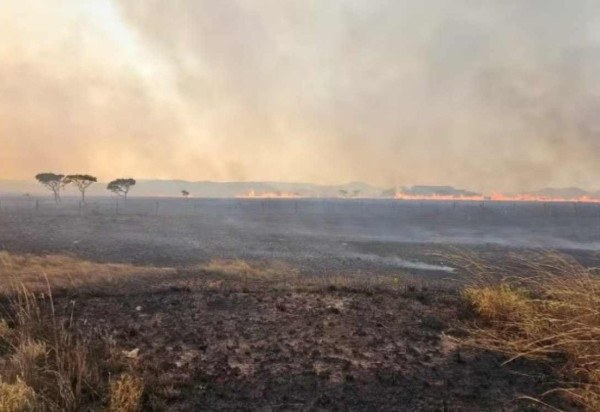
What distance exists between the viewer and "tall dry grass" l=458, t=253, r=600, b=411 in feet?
16.6

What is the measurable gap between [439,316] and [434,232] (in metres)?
51.6

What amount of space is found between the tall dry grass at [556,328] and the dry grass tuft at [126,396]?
12.5ft

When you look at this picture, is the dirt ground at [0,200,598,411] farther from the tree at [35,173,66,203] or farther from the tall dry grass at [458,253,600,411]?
the tree at [35,173,66,203]

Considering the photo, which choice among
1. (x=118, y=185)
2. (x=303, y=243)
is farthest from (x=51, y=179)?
(x=303, y=243)

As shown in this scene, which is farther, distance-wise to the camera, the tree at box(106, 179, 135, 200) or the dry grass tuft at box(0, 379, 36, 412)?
the tree at box(106, 179, 135, 200)

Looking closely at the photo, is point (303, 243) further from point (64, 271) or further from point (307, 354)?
point (307, 354)

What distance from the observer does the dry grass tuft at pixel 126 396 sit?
4793mm

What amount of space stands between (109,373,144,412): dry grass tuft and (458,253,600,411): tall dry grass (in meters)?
3.81

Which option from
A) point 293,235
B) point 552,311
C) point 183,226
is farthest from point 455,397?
point 183,226

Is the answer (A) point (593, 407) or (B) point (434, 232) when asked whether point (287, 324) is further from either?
(B) point (434, 232)

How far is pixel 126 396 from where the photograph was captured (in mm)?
4879

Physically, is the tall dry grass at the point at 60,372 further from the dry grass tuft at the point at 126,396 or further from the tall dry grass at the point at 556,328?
the tall dry grass at the point at 556,328

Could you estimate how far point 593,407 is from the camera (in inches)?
185

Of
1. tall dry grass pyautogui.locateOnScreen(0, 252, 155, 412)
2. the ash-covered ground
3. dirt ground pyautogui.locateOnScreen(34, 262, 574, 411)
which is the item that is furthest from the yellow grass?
tall dry grass pyautogui.locateOnScreen(0, 252, 155, 412)
